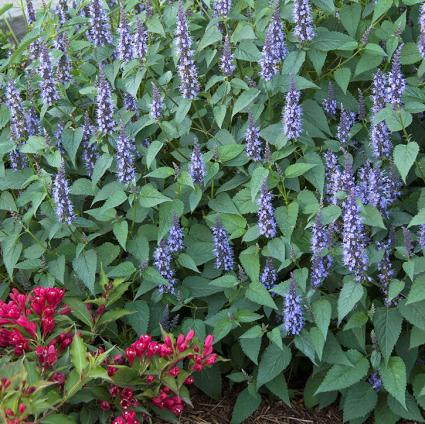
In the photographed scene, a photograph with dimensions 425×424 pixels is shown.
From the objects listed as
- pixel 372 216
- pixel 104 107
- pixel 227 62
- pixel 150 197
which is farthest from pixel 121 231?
pixel 372 216

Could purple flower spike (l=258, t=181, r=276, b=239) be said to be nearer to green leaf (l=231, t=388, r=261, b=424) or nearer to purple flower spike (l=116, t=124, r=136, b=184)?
purple flower spike (l=116, t=124, r=136, b=184)

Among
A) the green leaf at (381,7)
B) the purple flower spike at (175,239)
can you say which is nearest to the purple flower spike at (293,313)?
the purple flower spike at (175,239)

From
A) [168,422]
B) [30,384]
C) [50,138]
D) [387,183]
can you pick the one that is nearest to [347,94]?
[387,183]

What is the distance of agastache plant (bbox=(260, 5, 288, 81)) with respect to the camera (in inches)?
177

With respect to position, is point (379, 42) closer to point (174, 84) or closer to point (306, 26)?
point (306, 26)

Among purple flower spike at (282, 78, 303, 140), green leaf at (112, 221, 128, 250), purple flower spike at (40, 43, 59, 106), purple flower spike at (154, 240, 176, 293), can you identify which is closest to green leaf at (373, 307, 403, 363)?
purple flower spike at (282, 78, 303, 140)

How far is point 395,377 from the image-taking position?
13.9ft

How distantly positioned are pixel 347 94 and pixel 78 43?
5.99 feet

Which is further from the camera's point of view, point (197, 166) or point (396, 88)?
point (197, 166)

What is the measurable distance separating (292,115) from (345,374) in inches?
57.4

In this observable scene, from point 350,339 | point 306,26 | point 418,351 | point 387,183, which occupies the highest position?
point 306,26

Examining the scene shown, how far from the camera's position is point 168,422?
4.52 metres

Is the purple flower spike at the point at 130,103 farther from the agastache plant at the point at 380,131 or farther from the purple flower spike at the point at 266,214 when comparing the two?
the agastache plant at the point at 380,131

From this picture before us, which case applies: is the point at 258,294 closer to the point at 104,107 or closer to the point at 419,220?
the point at 419,220
